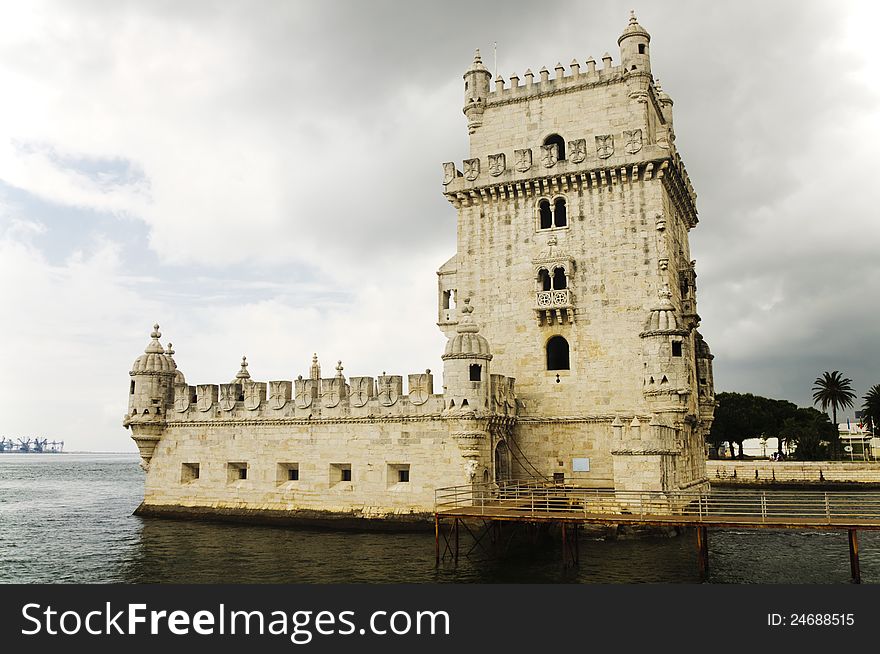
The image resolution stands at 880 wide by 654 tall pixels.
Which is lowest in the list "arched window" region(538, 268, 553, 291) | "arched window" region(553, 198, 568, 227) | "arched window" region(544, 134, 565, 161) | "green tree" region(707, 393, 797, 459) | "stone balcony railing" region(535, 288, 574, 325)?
"green tree" region(707, 393, 797, 459)

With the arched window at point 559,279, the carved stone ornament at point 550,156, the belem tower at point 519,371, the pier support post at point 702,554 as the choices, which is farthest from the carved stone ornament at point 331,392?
the pier support post at point 702,554

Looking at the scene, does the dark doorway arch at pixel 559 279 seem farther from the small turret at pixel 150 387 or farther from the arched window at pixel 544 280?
the small turret at pixel 150 387

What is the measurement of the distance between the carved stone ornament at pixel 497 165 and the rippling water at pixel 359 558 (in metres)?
18.7

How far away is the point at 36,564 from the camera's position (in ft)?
90.4

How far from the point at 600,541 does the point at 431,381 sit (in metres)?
10.2

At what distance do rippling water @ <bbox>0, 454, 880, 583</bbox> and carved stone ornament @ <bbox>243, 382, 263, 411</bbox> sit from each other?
19.6 ft

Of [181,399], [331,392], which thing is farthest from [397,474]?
[181,399]

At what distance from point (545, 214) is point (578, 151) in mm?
3538

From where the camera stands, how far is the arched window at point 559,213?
35719 millimetres

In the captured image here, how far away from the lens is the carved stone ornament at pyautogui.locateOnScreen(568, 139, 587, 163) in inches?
1369

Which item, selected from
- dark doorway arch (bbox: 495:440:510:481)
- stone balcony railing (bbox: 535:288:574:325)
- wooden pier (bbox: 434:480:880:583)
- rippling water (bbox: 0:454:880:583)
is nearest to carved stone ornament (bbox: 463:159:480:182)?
stone balcony railing (bbox: 535:288:574:325)

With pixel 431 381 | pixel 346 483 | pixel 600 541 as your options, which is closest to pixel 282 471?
pixel 346 483

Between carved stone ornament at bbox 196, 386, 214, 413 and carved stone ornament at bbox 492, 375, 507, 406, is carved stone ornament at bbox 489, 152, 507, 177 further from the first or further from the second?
carved stone ornament at bbox 196, 386, 214, 413

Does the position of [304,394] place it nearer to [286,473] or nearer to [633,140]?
[286,473]
